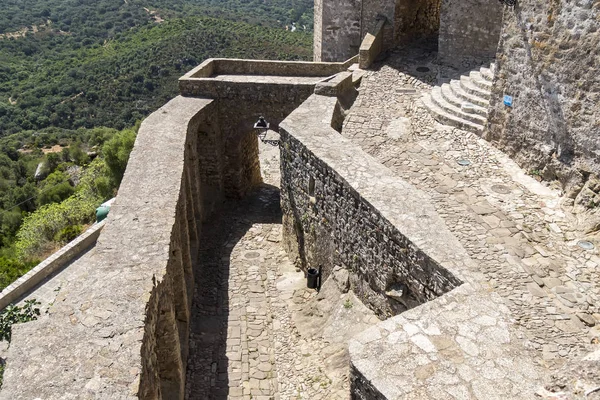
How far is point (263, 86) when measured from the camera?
13.7 metres

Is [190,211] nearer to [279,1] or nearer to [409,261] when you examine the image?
[409,261]

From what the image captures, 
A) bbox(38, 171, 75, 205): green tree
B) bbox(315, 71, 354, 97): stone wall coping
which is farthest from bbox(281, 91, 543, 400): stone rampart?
bbox(38, 171, 75, 205): green tree

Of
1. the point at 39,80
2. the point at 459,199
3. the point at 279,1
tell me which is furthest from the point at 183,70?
the point at 279,1

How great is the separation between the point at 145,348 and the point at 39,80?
49.6m

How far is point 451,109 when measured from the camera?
11.0 m

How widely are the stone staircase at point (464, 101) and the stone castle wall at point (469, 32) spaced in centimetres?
151

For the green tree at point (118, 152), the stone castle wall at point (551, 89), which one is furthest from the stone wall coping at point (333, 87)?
the green tree at point (118, 152)

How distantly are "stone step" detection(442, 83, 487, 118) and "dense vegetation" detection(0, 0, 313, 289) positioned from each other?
427 inches

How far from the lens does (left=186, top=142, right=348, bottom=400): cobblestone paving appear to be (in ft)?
27.1

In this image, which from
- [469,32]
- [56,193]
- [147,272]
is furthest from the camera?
[56,193]

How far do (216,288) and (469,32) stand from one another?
9041mm

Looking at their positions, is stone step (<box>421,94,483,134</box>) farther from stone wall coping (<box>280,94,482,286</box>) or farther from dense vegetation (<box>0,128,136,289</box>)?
dense vegetation (<box>0,128,136,289</box>)

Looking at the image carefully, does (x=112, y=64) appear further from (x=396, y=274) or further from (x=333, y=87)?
(x=396, y=274)

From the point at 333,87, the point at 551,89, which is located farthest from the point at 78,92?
the point at 551,89
